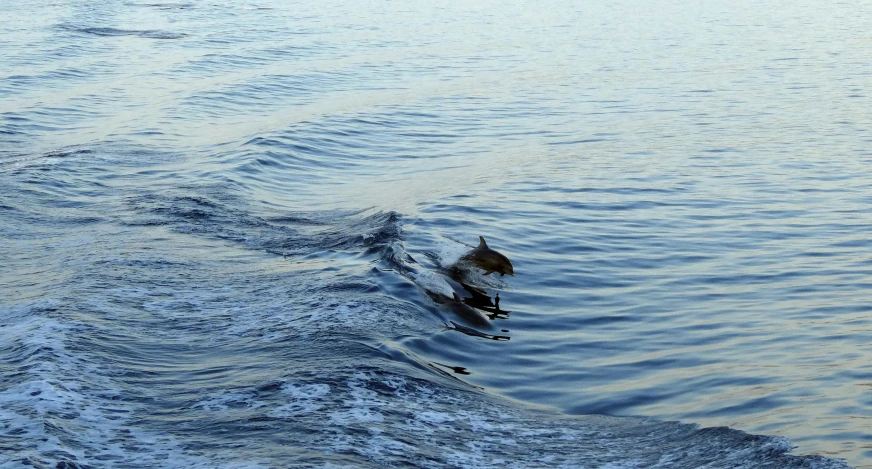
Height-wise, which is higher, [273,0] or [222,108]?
[273,0]

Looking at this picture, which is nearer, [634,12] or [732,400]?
[732,400]

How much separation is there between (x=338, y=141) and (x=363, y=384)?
37.2 ft

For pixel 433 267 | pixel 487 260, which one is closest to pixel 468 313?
pixel 487 260

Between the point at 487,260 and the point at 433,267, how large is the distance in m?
0.60

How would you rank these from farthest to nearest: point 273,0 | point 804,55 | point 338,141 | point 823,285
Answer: point 273,0 < point 804,55 < point 338,141 < point 823,285

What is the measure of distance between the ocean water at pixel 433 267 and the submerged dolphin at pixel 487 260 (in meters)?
0.14

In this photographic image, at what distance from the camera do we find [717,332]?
8.17m

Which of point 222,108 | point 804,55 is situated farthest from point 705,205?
point 804,55

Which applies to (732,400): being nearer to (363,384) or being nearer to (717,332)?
(717,332)

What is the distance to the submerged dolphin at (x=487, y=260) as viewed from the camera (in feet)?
31.0

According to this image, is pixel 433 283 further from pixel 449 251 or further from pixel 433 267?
pixel 449 251

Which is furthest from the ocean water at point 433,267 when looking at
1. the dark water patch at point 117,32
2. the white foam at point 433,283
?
the dark water patch at point 117,32

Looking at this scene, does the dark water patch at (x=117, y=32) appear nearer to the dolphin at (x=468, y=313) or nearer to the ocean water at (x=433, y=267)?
the ocean water at (x=433, y=267)

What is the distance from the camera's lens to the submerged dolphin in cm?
945
